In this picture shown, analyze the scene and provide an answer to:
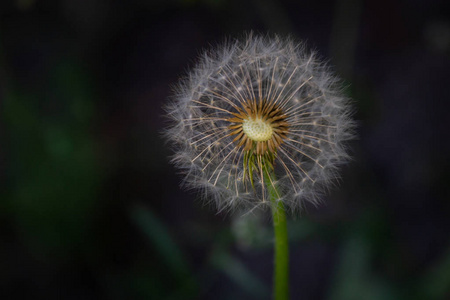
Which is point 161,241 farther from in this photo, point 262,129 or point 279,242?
point 262,129

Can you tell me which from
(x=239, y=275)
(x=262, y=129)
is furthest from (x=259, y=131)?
(x=239, y=275)

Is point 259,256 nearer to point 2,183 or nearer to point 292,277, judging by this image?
point 292,277

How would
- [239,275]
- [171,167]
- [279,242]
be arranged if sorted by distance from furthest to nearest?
[171,167] → [239,275] → [279,242]

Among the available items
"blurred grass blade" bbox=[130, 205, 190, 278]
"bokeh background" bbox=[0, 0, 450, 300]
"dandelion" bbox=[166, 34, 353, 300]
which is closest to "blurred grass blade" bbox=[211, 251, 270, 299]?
"bokeh background" bbox=[0, 0, 450, 300]

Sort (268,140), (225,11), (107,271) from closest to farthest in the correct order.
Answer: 1. (268,140)
2. (107,271)
3. (225,11)

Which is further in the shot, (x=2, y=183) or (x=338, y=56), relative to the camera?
(x=338, y=56)

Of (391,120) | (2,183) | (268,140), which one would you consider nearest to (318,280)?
(391,120)

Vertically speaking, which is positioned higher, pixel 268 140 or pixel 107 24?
pixel 107 24

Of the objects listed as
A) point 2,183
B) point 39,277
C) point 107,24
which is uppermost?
point 107,24
